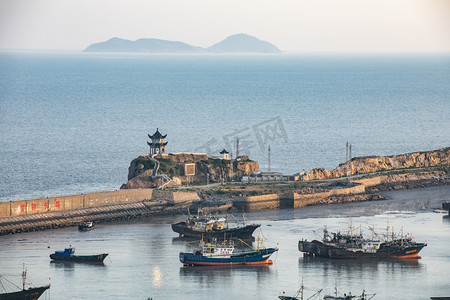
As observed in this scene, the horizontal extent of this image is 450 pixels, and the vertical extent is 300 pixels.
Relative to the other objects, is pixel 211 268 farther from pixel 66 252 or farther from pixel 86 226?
pixel 86 226

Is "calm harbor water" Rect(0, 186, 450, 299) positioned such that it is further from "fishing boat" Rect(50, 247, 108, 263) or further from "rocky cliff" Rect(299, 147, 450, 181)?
"rocky cliff" Rect(299, 147, 450, 181)

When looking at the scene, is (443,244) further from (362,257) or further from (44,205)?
(44,205)

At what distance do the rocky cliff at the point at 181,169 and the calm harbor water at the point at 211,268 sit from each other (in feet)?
38.5

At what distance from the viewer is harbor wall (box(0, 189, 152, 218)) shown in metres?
109

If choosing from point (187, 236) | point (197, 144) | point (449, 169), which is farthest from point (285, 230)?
point (197, 144)

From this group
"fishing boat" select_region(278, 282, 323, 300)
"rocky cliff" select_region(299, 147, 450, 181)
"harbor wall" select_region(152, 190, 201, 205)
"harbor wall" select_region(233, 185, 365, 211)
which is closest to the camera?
"fishing boat" select_region(278, 282, 323, 300)

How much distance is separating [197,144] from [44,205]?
71.1m

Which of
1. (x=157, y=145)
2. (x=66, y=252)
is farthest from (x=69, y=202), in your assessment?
(x=157, y=145)

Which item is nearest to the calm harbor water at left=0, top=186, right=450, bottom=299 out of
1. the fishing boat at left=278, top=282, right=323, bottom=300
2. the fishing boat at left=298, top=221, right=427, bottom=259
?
the fishing boat at left=278, top=282, right=323, bottom=300

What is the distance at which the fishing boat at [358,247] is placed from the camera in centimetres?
9769

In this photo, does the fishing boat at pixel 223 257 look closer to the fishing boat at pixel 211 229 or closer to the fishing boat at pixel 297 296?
the fishing boat at pixel 211 229

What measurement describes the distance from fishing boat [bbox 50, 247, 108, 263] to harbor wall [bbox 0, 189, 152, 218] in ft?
51.2

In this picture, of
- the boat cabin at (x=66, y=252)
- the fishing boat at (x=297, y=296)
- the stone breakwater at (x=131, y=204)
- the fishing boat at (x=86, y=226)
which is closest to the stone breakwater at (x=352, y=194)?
the stone breakwater at (x=131, y=204)

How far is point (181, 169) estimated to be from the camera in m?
132
